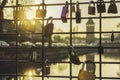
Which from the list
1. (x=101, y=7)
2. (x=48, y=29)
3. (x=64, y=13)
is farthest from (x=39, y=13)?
(x=101, y=7)

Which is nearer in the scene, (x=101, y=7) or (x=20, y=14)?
(x=101, y=7)

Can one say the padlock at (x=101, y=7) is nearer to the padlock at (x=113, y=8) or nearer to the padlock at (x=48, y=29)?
the padlock at (x=113, y=8)

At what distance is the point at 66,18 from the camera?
5172 millimetres

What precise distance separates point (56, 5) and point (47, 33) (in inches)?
19.3

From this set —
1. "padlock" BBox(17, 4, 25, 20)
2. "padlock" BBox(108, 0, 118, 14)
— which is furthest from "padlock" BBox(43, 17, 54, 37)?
"padlock" BBox(108, 0, 118, 14)

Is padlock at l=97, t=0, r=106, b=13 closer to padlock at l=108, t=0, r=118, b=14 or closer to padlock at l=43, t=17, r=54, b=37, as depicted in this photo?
padlock at l=108, t=0, r=118, b=14

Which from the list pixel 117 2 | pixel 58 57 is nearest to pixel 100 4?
pixel 117 2

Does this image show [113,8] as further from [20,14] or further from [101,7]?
[20,14]

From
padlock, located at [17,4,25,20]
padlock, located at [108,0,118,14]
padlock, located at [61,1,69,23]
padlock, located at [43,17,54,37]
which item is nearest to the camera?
padlock, located at [108,0,118,14]

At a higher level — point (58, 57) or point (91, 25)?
point (91, 25)

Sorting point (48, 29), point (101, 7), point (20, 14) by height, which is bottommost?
point (48, 29)

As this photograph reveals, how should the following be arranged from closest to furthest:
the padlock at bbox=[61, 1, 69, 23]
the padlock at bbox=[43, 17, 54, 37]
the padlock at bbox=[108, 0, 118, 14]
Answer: the padlock at bbox=[108, 0, 118, 14]
the padlock at bbox=[61, 1, 69, 23]
the padlock at bbox=[43, 17, 54, 37]

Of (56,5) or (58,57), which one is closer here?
(56,5)

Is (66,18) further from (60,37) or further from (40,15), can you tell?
(60,37)
